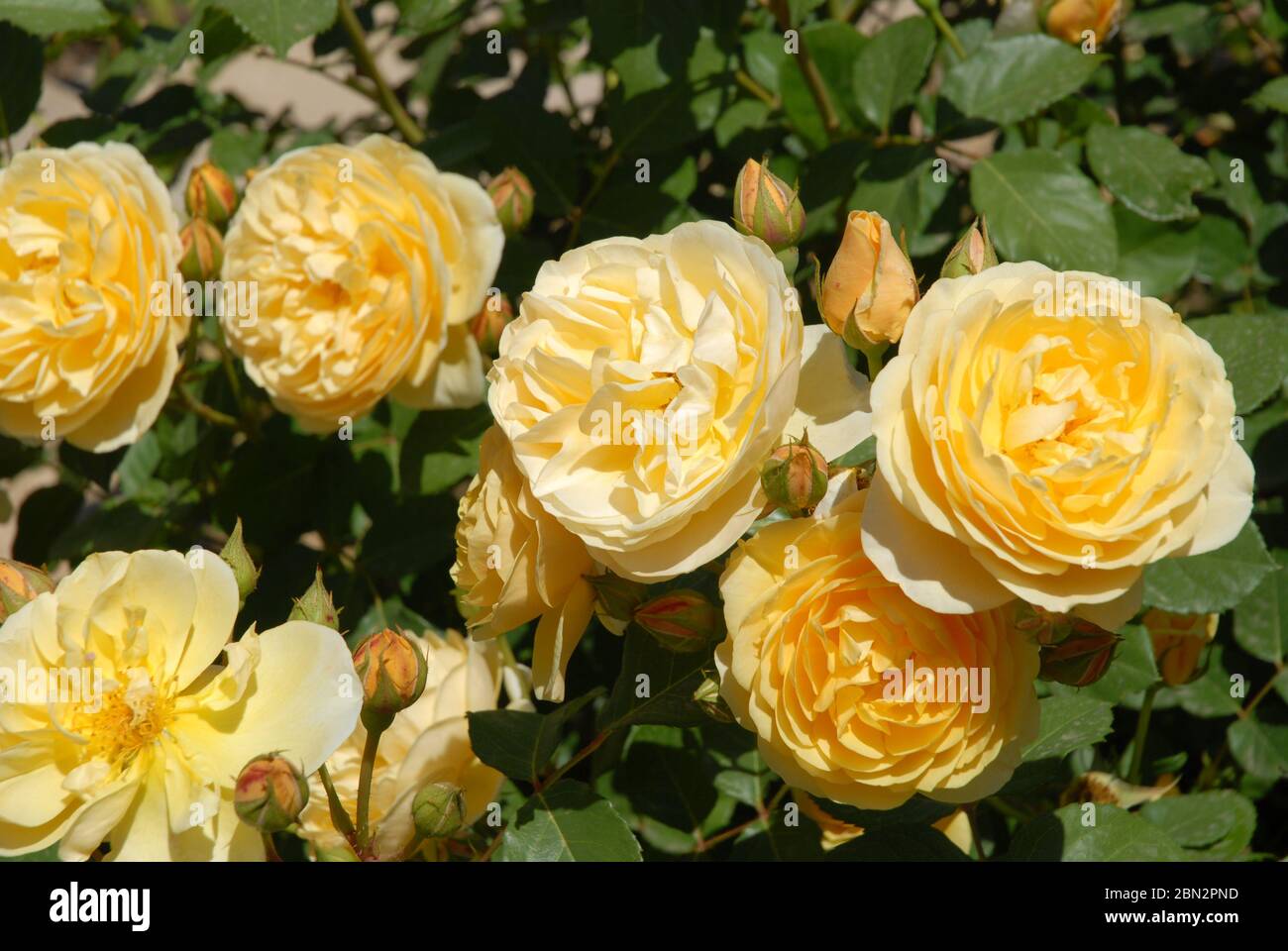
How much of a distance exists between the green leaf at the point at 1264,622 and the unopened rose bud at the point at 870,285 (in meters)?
0.90

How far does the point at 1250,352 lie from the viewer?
1441 mm

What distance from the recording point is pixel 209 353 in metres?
3.29

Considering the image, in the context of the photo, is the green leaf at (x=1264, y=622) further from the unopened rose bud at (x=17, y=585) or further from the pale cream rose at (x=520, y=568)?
the unopened rose bud at (x=17, y=585)

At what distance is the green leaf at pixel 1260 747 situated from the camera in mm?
1664

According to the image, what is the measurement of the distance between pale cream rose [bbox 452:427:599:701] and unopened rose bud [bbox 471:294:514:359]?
375 mm

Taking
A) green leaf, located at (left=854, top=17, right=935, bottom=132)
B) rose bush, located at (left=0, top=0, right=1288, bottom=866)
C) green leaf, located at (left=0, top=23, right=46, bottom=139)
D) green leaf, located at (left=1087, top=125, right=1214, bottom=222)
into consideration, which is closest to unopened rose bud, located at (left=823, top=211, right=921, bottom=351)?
rose bush, located at (left=0, top=0, right=1288, bottom=866)

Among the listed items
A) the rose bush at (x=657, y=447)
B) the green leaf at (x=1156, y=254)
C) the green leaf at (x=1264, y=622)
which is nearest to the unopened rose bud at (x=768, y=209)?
the rose bush at (x=657, y=447)

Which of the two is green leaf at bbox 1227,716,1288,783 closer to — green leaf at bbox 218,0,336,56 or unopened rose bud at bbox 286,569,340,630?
unopened rose bud at bbox 286,569,340,630

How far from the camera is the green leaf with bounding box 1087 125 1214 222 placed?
5.67 ft

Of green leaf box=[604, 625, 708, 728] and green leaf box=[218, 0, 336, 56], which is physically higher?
green leaf box=[218, 0, 336, 56]

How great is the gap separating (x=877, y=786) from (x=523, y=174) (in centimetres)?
114

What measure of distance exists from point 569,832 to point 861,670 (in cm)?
38

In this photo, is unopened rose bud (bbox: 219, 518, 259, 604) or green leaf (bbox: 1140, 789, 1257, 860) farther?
green leaf (bbox: 1140, 789, 1257, 860)

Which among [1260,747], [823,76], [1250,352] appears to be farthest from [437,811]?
[823,76]
